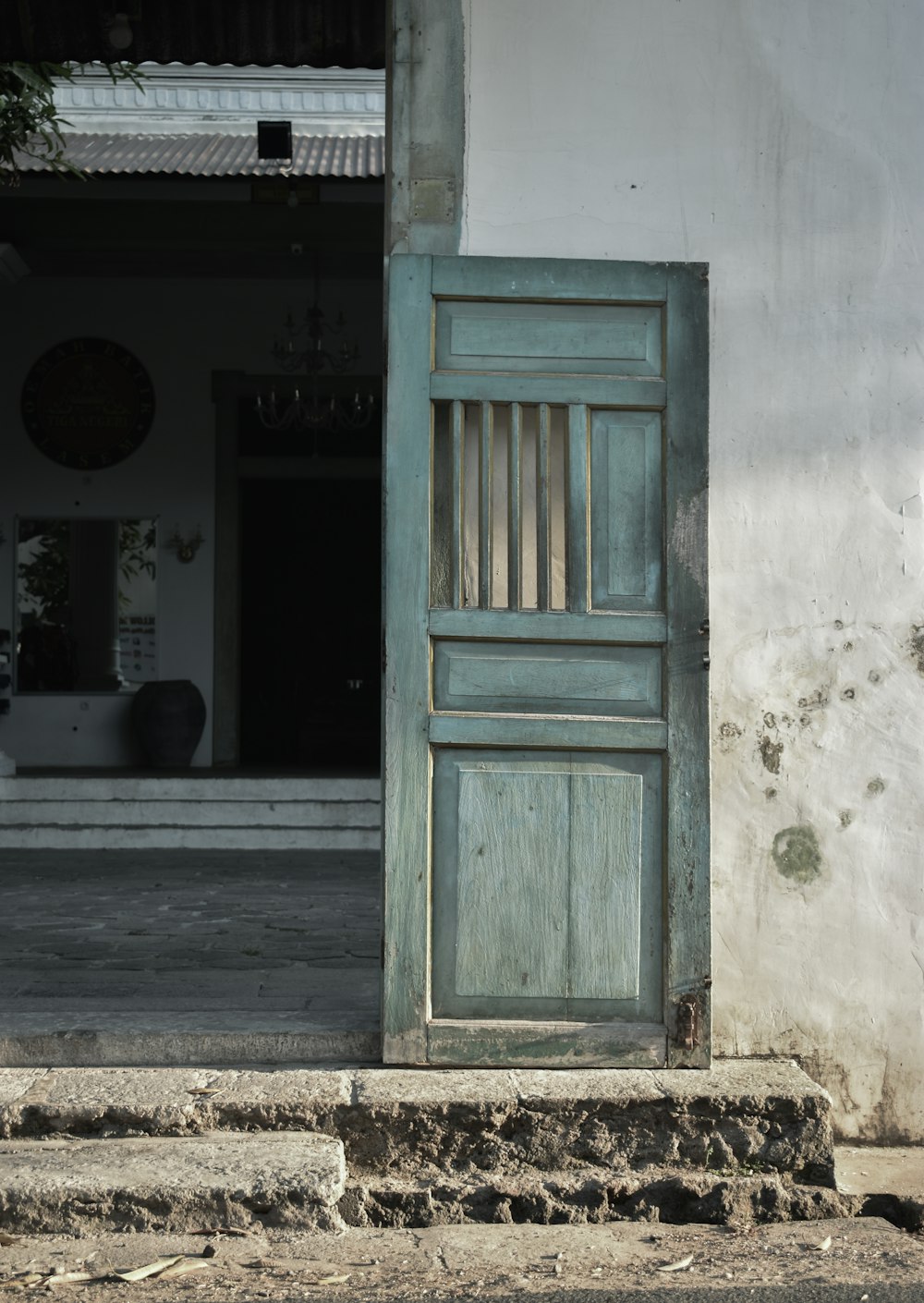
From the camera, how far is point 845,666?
12.4 feet

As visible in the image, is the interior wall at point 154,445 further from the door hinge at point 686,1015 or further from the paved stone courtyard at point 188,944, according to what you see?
the door hinge at point 686,1015

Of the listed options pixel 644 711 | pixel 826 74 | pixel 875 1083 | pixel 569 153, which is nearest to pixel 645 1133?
pixel 875 1083

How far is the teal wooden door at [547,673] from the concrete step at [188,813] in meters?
5.62

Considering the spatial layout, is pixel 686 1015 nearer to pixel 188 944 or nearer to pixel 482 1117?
pixel 482 1117

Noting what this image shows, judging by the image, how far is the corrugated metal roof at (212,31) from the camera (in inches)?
185

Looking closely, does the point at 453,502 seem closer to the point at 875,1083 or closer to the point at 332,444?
the point at 875,1083

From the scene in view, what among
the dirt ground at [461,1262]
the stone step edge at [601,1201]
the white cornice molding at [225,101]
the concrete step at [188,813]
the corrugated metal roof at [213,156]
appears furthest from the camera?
the white cornice molding at [225,101]

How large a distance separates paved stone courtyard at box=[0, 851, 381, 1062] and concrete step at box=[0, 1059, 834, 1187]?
272mm

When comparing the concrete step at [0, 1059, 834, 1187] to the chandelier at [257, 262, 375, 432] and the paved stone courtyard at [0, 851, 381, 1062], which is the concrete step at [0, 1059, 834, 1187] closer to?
the paved stone courtyard at [0, 851, 381, 1062]

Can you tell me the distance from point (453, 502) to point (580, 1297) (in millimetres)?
1918

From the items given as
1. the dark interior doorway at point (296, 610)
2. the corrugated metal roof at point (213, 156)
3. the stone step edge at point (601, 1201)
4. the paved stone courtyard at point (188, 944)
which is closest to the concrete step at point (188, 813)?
the paved stone courtyard at point (188, 944)

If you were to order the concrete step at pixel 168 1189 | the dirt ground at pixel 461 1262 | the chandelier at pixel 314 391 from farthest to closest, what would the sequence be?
the chandelier at pixel 314 391 → the concrete step at pixel 168 1189 → the dirt ground at pixel 461 1262

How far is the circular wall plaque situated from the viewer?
37.3 ft

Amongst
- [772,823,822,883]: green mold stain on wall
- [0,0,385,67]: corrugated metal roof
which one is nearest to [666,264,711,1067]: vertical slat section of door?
[772,823,822,883]: green mold stain on wall
